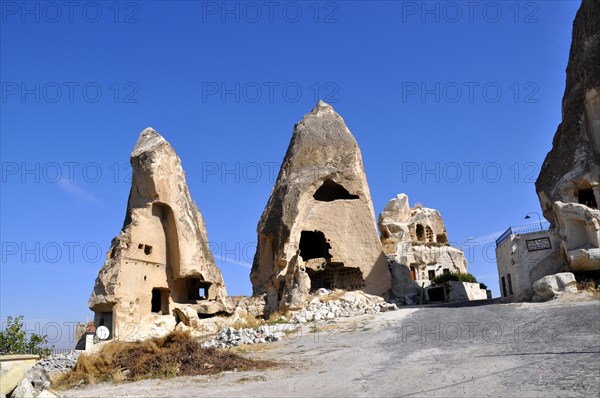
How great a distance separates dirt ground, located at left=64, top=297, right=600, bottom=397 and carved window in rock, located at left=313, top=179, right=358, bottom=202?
1382cm

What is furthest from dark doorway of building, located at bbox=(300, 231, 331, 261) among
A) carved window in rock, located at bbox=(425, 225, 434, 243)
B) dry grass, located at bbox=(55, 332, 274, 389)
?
dry grass, located at bbox=(55, 332, 274, 389)

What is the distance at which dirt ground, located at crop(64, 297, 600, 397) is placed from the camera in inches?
296

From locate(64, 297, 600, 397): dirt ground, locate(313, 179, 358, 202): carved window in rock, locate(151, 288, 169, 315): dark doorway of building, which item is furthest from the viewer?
locate(313, 179, 358, 202): carved window in rock

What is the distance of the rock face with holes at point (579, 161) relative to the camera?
1847 cm

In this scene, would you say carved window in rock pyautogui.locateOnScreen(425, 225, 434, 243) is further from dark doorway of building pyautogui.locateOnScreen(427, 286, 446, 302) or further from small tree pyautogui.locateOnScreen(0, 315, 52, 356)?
small tree pyautogui.locateOnScreen(0, 315, 52, 356)

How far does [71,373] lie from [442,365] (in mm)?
7263

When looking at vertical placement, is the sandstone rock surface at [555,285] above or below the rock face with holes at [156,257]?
below

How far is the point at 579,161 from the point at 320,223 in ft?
37.2

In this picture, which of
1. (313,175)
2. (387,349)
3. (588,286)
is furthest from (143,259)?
(588,286)

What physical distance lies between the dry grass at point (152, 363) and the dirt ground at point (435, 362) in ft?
1.64

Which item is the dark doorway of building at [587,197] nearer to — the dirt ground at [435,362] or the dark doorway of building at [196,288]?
the dirt ground at [435,362]

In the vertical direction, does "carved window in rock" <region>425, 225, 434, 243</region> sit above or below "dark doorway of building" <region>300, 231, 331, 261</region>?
above

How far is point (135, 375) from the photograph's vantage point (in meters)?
10.4

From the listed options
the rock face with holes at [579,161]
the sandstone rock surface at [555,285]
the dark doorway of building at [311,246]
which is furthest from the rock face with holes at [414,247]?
the sandstone rock surface at [555,285]
